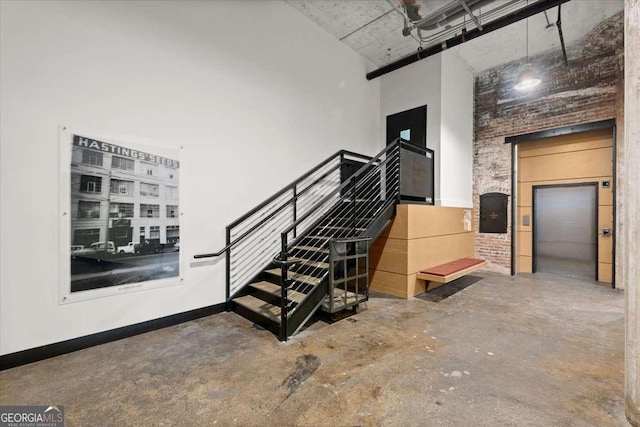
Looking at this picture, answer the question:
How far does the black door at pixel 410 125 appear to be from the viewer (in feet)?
19.4

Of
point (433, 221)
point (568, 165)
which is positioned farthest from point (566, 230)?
point (433, 221)

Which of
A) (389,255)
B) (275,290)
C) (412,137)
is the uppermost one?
→ (412,137)

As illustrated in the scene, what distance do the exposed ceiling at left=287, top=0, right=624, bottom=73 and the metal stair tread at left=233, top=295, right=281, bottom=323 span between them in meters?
4.63

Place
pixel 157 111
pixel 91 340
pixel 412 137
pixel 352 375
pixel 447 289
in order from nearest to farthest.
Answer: pixel 352 375 < pixel 91 340 < pixel 157 111 < pixel 447 289 < pixel 412 137

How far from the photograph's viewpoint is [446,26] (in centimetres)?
450

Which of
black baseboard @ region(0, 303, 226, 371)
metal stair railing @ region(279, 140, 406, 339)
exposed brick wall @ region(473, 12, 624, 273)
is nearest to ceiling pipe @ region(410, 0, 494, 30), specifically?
metal stair railing @ region(279, 140, 406, 339)

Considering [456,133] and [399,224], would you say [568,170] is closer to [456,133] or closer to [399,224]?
[456,133]

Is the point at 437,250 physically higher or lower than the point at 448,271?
higher

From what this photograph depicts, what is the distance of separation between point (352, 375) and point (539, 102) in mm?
6999

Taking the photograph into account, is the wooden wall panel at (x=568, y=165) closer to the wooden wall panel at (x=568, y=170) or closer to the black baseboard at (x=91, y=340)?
the wooden wall panel at (x=568, y=170)

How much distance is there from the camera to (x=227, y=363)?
2496mm

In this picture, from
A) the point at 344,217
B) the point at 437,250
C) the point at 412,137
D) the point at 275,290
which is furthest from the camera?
the point at 412,137

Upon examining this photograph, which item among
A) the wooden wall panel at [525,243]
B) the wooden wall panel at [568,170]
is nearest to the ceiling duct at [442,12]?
the wooden wall panel at [568,170]

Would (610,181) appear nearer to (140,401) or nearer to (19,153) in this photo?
(140,401)
